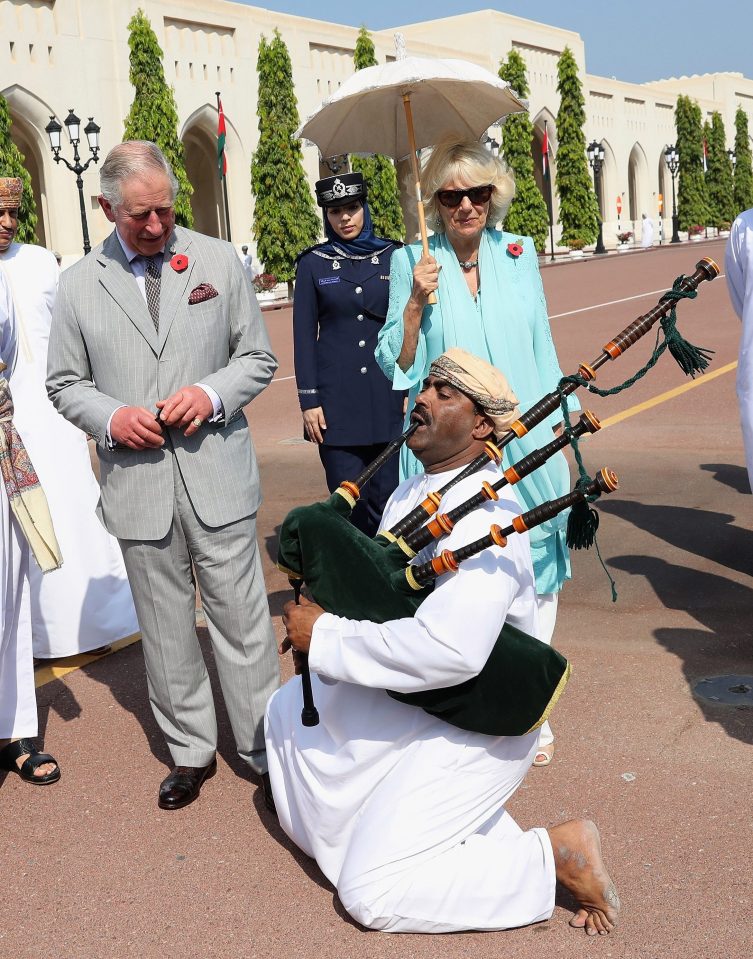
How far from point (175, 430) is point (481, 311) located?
119cm

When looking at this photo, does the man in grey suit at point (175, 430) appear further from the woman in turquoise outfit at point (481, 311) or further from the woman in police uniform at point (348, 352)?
the woman in police uniform at point (348, 352)

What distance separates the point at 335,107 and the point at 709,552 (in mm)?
3447

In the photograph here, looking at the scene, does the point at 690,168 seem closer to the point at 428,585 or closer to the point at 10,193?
the point at 10,193

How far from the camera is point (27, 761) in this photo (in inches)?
175

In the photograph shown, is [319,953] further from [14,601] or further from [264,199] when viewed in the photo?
[264,199]

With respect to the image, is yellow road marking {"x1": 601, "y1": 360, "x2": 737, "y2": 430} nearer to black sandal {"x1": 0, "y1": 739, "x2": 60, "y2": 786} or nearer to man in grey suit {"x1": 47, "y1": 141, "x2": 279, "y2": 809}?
man in grey suit {"x1": 47, "y1": 141, "x2": 279, "y2": 809}

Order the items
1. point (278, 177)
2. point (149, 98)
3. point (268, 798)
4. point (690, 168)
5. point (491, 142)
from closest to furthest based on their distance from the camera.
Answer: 1. point (268, 798)
2. point (491, 142)
3. point (149, 98)
4. point (278, 177)
5. point (690, 168)

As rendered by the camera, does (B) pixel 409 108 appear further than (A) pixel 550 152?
No

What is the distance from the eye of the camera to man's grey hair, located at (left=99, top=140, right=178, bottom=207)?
12.7 feet

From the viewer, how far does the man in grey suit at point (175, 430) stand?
Result: 4.01 meters

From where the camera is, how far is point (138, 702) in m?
5.15

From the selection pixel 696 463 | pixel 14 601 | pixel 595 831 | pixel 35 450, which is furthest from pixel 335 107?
pixel 696 463

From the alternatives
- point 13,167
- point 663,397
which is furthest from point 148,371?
point 13,167

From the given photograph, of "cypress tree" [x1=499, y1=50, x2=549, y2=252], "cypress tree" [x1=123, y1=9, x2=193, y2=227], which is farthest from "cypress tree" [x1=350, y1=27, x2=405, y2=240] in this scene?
"cypress tree" [x1=499, y1=50, x2=549, y2=252]
